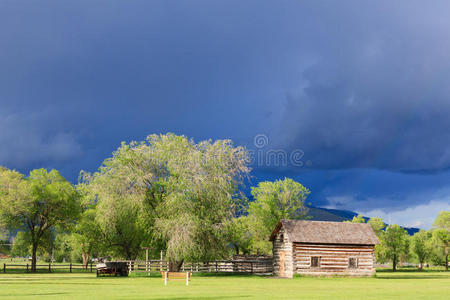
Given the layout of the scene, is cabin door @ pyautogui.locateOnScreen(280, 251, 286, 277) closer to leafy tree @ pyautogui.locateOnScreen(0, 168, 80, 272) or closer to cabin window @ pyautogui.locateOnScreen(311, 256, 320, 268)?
cabin window @ pyautogui.locateOnScreen(311, 256, 320, 268)

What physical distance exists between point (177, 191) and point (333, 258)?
17.6m

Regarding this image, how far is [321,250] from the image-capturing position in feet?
163

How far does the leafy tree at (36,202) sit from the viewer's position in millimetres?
61375

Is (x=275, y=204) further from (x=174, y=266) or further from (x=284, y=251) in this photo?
(x=174, y=266)

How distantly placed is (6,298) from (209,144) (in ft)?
105

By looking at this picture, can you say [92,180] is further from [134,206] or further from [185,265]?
[185,265]

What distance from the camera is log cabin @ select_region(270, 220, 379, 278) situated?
48.9 meters

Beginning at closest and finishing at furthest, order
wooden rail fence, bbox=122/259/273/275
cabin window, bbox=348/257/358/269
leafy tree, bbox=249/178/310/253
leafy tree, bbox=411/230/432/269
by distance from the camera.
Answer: cabin window, bbox=348/257/358/269, wooden rail fence, bbox=122/259/273/275, leafy tree, bbox=249/178/310/253, leafy tree, bbox=411/230/432/269

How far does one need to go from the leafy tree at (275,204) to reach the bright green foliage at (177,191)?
3042 cm

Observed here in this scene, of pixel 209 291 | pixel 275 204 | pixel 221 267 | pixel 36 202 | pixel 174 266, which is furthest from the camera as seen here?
pixel 275 204

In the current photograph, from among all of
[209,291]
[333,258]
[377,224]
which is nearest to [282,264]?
[333,258]

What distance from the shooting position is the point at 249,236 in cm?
8569

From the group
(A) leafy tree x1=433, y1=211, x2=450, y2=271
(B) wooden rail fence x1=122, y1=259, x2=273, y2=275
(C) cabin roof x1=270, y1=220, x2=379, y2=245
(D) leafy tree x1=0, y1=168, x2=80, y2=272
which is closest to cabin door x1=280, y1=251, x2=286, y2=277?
(C) cabin roof x1=270, y1=220, x2=379, y2=245

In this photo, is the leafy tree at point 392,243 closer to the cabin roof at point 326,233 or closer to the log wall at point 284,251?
the cabin roof at point 326,233
